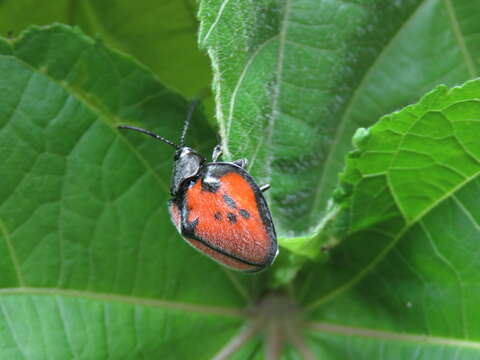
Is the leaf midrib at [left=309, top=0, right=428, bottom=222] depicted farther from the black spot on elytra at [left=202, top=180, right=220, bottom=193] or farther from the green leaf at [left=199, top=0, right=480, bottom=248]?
the black spot on elytra at [left=202, top=180, right=220, bottom=193]

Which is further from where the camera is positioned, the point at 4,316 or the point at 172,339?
the point at 172,339

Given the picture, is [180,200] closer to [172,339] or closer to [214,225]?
[214,225]

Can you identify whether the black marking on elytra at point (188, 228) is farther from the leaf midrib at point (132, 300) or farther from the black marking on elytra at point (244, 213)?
the leaf midrib at point (132, 300)

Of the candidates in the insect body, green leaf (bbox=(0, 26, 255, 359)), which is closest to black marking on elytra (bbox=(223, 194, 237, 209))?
the insect body

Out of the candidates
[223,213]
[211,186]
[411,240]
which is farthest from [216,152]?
[411,240]

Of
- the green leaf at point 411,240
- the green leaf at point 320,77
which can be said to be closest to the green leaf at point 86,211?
the green leaf at point 320,77

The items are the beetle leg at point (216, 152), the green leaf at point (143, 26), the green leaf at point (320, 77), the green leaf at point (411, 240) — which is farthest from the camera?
the green leaf at point (143, 26)

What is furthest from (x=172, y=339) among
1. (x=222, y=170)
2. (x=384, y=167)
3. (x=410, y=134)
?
(x=410, y=134)
